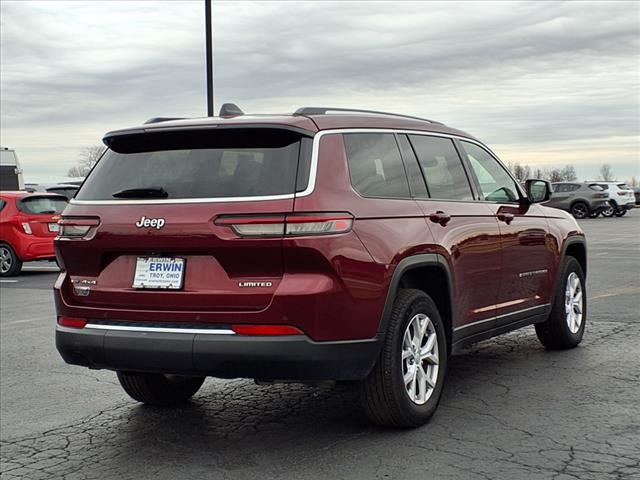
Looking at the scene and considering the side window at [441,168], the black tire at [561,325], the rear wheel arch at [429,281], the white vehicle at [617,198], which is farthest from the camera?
the white vehicle at [617,198]

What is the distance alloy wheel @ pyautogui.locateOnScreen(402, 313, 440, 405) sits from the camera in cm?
512

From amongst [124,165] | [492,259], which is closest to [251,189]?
[124,165]

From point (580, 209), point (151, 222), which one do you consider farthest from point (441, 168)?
point (580, 209)

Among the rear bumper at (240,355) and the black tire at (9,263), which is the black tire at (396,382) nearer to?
the rear bumper at (240,355)

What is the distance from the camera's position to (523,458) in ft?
15.0

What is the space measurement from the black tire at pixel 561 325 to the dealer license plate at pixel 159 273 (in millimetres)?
3661

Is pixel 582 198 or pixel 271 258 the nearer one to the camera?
pixel 271 258

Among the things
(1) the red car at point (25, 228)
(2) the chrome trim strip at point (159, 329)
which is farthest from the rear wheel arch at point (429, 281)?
(1) the red car at point (25, 228)

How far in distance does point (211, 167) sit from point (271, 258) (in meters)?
0.67

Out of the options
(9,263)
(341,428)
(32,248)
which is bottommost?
(9,263)

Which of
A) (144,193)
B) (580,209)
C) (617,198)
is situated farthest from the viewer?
(617,198)

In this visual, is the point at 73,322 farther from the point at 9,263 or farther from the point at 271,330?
the point at 9,263

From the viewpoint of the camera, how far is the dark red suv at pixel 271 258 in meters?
4.54

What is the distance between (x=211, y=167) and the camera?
4.83 metres
